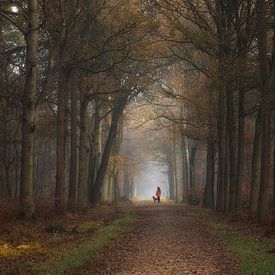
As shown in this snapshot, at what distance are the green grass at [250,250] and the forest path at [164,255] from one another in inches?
10.3

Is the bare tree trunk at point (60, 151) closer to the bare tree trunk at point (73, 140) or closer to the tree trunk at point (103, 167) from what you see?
the bare tree trunk at point (73, 140)

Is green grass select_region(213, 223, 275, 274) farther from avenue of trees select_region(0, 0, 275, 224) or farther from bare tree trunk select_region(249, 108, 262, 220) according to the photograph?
bare tree trunk select_region(249, 108, 262, 220)

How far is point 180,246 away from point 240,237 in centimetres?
232

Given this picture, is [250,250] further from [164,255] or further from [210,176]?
[210,176]

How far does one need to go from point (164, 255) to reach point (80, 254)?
6.71 ft

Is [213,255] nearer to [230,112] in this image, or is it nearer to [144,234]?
[144,234]

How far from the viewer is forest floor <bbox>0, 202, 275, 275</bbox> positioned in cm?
921

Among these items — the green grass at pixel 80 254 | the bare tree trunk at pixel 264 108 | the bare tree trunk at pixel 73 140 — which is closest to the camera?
the green grass at pixel 80 254

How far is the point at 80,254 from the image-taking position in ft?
34.1

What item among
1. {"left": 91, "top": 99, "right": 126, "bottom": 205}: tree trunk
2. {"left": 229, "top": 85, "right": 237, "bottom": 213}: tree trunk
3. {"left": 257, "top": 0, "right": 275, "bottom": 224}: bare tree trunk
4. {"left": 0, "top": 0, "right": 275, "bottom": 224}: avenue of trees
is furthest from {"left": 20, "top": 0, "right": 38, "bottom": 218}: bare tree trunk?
{"left": 91, "top": 99, "right": 126, "bottom": 205}: tree trunk

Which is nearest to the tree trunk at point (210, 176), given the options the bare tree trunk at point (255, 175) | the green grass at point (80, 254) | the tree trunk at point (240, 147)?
the tree trunk at point (240, 147)

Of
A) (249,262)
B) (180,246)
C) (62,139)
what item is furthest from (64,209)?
(249,262)

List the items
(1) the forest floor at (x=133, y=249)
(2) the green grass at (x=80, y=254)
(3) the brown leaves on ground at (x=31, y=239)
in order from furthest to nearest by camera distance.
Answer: (3) the brown leaves on ground at (x=31, y=239) < (1) the forest floor at (x=133, y=249) < (2) the green grass at (x=80, y=254)

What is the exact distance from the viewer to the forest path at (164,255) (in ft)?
30.6
